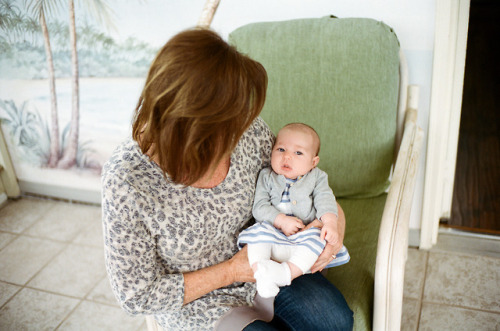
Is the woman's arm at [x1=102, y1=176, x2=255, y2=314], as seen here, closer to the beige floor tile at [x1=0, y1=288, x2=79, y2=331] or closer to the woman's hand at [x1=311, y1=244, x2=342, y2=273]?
the woman's hand at [x1=311, y1=244, x2=342, y2=273]

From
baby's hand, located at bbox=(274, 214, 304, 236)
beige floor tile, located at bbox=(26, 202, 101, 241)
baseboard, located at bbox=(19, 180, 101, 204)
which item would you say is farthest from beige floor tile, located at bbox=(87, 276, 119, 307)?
baby's hand, located at bbox=(274, 214, 304, 236)

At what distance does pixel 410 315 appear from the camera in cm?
160

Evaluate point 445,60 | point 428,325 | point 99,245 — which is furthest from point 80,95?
point 428,325

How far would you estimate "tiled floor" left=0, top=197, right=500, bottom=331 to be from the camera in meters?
1.61

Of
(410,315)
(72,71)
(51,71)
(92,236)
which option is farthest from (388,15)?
(92,236)

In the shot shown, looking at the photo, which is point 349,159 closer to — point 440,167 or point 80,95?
point 440,167

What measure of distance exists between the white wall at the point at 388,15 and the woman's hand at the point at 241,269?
2.49 feet

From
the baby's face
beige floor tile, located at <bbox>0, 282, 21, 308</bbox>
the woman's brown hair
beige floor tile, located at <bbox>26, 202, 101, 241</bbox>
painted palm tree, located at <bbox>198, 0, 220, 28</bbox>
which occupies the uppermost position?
painted palm tree, located at <bbox>198, 0, 220, 28</bbox>

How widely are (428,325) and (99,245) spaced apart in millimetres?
1429

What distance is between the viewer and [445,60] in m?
1.51

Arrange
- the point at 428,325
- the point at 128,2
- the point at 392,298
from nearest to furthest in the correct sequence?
the point at 392,298 < the point at 428,325 < the point at 128,2

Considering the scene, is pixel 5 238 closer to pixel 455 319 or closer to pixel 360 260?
pixel 360 260

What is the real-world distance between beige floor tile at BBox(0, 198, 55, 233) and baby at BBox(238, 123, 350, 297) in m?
1.62

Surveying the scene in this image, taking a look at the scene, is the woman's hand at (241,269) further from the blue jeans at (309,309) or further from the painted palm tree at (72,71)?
the painted palm tree at (72,71)
